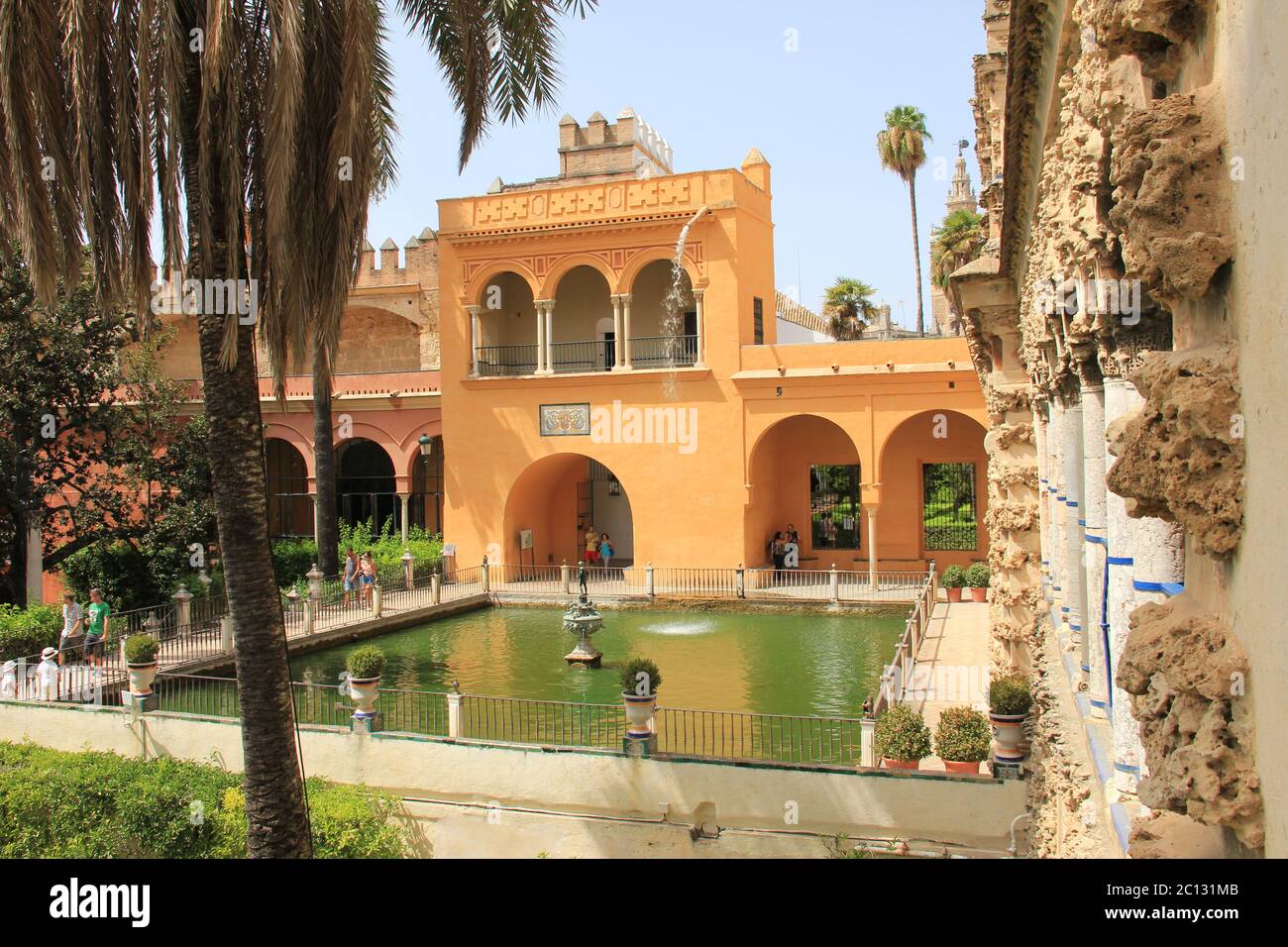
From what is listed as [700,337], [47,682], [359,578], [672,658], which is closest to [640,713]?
[672,658]

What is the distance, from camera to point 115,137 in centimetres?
809

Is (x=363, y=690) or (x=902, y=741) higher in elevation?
(x=363, y=690)

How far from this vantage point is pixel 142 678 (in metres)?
13.1

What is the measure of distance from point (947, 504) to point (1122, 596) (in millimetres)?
21849

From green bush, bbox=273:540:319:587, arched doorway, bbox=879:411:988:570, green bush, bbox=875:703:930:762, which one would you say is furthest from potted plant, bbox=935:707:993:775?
green bush, bbox=273:540:319:587

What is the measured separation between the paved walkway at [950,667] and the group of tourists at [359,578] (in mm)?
10874

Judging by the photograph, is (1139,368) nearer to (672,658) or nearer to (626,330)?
(672,658)

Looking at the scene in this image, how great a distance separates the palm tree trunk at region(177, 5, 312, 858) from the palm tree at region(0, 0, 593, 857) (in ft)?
0.05

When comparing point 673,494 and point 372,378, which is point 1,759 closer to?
point 673,494

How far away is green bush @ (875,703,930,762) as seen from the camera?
9.67m

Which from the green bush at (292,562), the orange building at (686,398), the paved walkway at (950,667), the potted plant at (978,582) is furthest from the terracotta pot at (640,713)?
the green bush at (292,562)

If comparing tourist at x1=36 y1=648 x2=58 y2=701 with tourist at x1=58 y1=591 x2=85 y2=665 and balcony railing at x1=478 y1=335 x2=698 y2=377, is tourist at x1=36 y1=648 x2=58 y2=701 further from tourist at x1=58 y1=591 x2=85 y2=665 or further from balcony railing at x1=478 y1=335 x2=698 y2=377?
balcony railing at x1=478 y1=335 x2=698 y2=377

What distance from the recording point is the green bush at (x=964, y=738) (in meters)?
9.55

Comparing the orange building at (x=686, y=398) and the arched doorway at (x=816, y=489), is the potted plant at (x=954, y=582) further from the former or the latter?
the arched doorway at (x=816, y=489)
